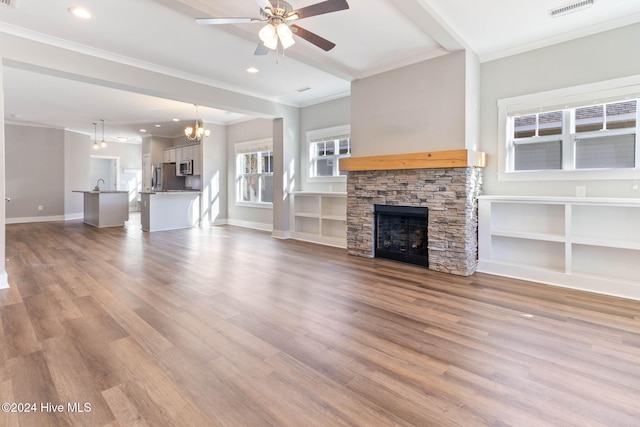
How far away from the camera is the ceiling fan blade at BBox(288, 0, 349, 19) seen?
236cm

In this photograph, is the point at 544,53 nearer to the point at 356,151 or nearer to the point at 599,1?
the point at 599,1

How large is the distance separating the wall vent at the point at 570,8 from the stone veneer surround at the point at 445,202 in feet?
5.77

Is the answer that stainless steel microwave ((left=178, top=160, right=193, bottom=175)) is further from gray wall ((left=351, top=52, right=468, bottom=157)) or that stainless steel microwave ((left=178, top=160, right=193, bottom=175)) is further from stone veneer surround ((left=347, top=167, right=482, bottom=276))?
stone veneer surround ((left=347, top=167, right=482, bottom=276))

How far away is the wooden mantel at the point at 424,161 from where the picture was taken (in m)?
4.03

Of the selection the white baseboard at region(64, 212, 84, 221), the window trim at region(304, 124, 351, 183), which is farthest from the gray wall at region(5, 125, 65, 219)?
the window trim at region(304, 124, 351, 183)

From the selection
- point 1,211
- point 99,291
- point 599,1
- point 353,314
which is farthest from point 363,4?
point 1,211

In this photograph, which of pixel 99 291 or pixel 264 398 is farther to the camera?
pixel 99 291

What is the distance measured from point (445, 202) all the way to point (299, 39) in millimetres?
2743

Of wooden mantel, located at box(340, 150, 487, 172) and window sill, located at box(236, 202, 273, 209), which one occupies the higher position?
wooden mantel, located at box(340, 150, 487, 172)

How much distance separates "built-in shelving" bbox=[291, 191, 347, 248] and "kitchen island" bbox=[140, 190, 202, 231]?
3286 mm

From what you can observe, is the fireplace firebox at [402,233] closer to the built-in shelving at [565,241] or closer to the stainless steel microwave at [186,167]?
the built-in shelving at [565,241]

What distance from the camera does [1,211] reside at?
342 centimetres

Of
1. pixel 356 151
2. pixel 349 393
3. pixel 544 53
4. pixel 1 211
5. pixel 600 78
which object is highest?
pixel 544 53

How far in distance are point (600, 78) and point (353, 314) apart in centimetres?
375
